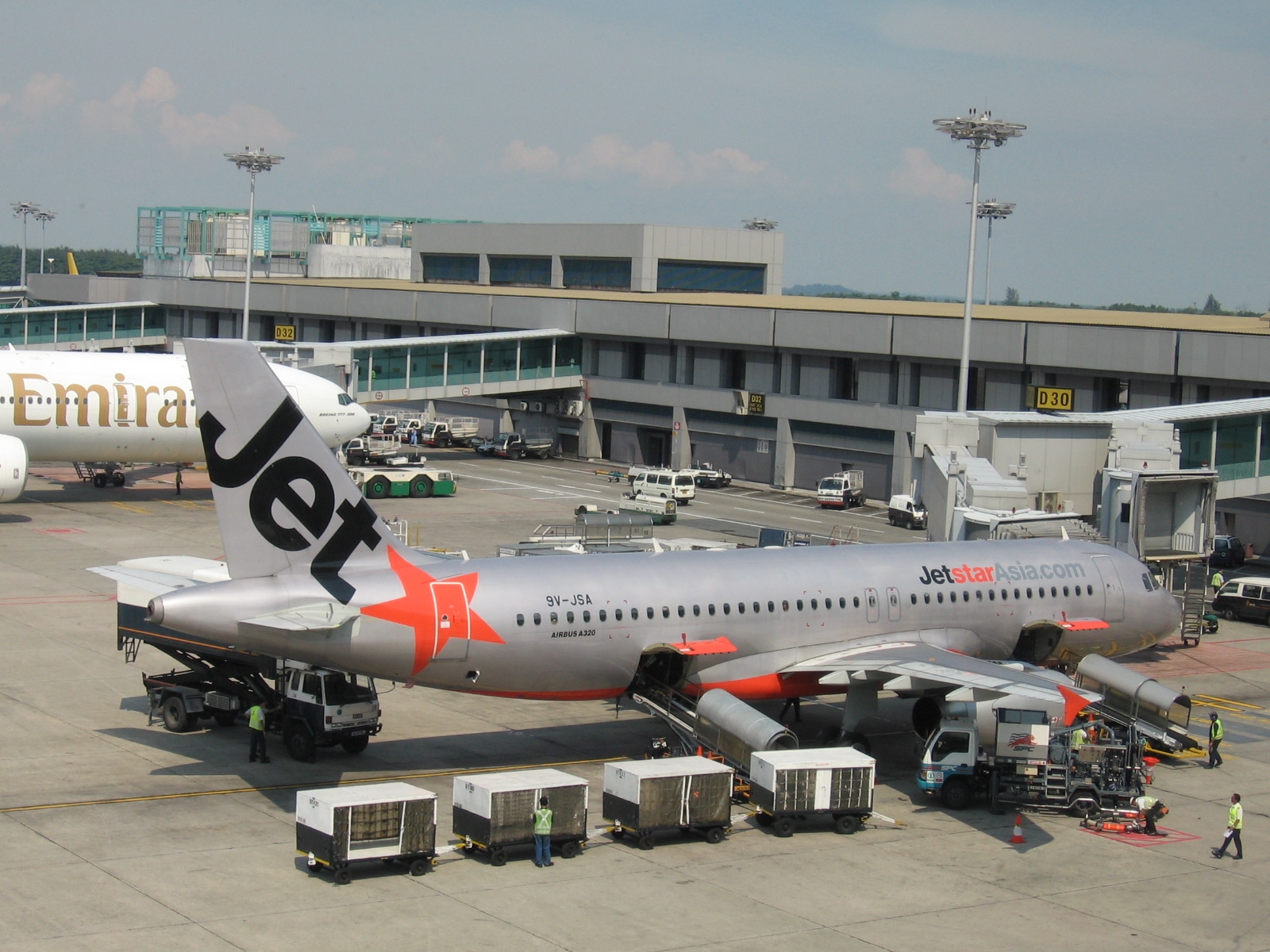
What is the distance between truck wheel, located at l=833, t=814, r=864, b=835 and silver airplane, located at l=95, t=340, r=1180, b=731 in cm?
456

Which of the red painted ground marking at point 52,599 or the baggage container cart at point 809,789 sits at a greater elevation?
the baggage container cart at point 809,789

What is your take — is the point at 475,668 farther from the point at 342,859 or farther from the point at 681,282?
the point at 681,282

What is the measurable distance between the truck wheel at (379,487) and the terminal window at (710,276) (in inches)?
2075

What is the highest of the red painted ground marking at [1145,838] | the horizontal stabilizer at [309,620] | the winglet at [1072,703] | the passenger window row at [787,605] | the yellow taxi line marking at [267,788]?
the horizontal stabilizer at [309,620]

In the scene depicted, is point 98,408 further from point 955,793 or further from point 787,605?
point 955,793

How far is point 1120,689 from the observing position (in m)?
39.4

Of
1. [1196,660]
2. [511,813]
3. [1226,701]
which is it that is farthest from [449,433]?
[511,813]

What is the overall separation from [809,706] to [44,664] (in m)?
23.7

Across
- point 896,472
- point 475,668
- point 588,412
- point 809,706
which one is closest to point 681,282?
point 588,412

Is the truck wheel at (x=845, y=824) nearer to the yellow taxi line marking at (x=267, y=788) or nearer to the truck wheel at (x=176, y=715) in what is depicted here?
the yellow taxi line marking at (x=267, y=788)

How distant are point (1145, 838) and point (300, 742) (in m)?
20.2

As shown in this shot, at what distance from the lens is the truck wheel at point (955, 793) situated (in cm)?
3344

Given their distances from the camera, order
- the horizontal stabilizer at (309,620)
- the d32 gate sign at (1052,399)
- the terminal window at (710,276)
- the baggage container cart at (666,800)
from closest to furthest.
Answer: the baggage container cart at (666,800), the horizontal stabilizer at (309,620), the d32 gate sign at (1052,399), the terminal window at (710,276)

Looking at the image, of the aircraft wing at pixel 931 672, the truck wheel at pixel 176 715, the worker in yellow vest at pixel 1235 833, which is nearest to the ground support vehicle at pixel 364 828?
the truck wheel at pixel 176 715
